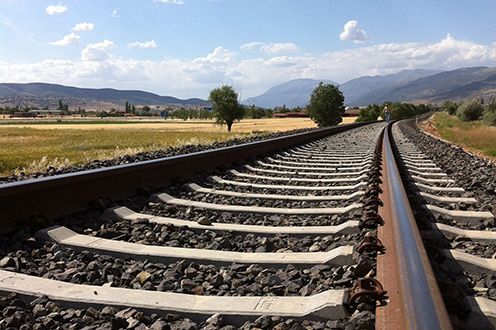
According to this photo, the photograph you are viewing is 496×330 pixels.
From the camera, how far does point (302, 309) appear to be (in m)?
1.98

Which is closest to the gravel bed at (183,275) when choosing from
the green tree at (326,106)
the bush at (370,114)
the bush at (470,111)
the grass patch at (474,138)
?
the grass patch at (474,138)

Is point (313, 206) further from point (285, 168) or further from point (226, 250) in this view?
point (285, 168)

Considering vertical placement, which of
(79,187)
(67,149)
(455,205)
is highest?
(79,187)

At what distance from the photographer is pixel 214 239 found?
10.7 feet

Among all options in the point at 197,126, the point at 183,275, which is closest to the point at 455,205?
the point at 183,275

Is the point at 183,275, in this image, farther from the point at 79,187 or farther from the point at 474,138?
the point at 474,138

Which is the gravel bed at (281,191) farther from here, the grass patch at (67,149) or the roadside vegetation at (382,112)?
the roadside vegetation at (382,112)

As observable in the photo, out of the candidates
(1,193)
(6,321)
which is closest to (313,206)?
(1,193)

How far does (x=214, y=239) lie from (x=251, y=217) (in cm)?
77

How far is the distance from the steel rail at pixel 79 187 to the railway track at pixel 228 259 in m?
0.01

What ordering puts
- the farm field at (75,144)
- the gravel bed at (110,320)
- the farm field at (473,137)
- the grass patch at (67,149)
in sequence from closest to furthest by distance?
the gravel bed at (110,320) → the grass patch at (67,149) → the farm field at (75,144) → the farm field at (473,137)

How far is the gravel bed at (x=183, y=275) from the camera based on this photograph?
2324 millimetres

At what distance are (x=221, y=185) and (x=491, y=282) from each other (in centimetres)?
365

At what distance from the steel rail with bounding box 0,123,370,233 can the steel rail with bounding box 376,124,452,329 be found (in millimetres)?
2271
